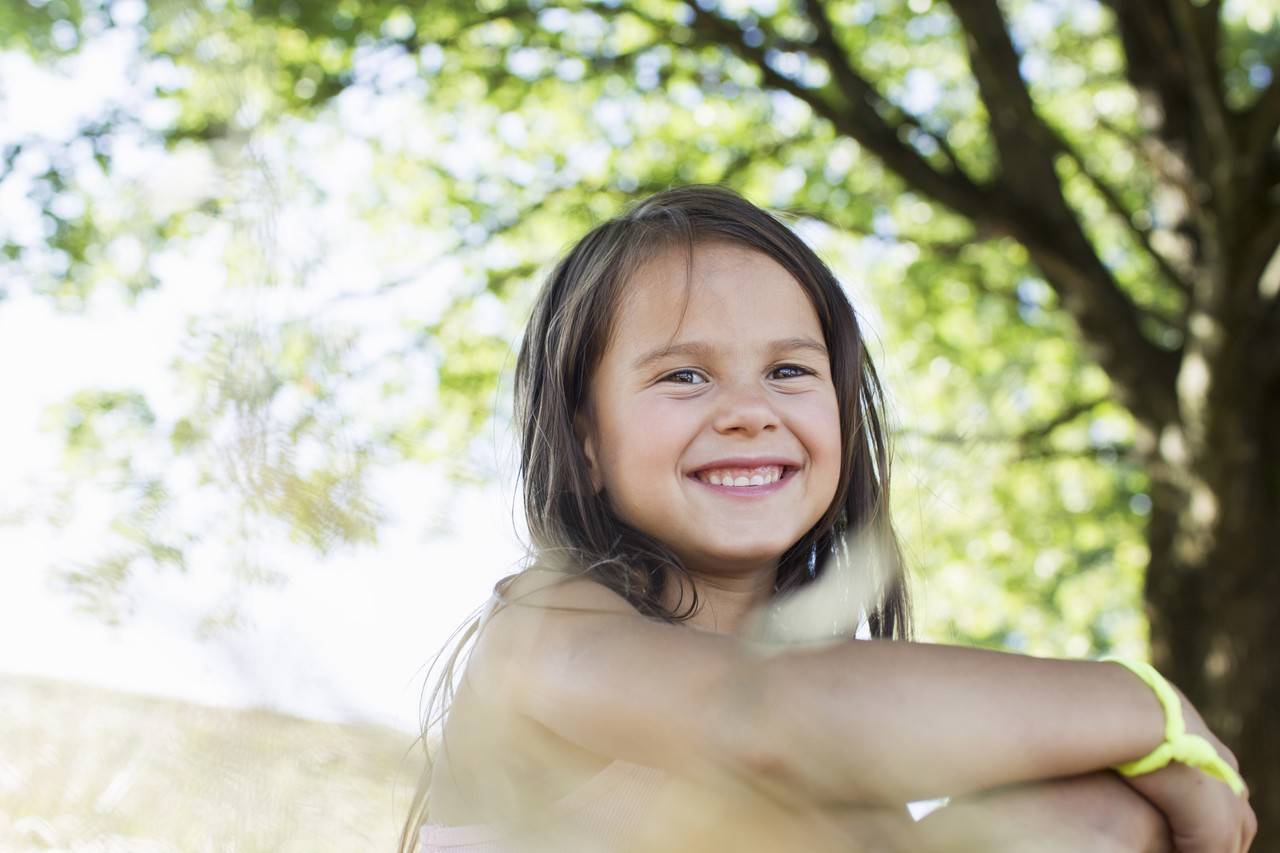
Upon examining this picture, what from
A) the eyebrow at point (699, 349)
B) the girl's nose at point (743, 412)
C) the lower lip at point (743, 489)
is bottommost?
the lower lip at point (743, 489)

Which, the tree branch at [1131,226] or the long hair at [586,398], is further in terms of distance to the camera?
the tree branch at [1131,226]

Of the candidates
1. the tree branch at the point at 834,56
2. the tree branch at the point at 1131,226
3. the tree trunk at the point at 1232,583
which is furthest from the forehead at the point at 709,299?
the tree branch at the point at 1131,226

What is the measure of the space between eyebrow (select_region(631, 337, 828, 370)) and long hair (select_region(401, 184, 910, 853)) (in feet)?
0.30

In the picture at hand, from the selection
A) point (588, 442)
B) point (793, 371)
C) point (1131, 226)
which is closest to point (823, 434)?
point (793, 371)

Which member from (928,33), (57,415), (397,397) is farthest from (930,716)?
(928,33)

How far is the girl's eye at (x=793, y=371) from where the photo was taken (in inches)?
70.0

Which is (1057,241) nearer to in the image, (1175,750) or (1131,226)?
(1131,226)

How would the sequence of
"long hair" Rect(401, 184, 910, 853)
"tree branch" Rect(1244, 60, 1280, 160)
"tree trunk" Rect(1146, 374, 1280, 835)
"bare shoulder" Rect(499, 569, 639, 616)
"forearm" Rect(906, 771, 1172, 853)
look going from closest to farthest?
"forearm" Rect(906, 771, 1172, 853)
"bare shoulder" Rect(499, 569, 639, 616)
"long hair" Rect(401, 184, 910, 853)
"tree branch" Rect(1244, 60, 1280, 160)
"tree trunk" Rect(1146, 374, 1280, 835)

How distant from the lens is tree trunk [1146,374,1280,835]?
5.36 metres

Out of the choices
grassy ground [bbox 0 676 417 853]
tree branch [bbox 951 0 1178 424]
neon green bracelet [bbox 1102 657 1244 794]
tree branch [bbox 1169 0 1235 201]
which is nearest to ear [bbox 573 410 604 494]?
neon green bracelet [bbox 1102 657 1244 794]

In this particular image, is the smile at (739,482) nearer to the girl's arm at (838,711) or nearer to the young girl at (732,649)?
the young girl at (732,649)

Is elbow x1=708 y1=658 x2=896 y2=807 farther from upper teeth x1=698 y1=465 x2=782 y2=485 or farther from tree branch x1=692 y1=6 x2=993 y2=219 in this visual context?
tree branch x1=692 y1=6 x2=993 y2=219

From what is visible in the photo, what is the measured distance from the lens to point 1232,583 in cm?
551

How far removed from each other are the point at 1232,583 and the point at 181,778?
549 centimetres
